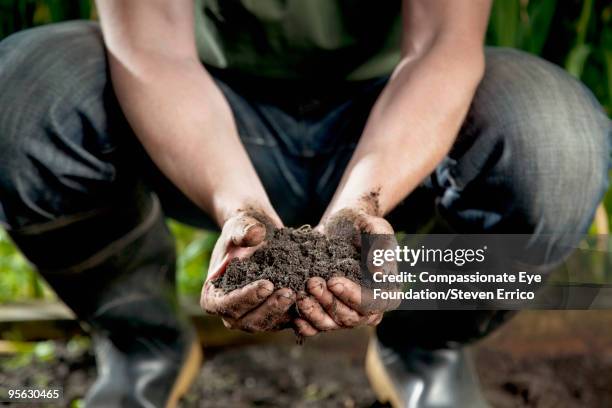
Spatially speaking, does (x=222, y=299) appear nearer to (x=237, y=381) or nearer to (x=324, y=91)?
(x=324, y=91)

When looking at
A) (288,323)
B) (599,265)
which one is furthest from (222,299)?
(599,265)

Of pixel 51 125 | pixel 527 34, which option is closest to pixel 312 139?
pixel 51 125

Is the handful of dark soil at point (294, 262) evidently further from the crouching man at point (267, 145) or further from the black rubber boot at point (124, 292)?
A: the black rubber boot at point (124, 292)

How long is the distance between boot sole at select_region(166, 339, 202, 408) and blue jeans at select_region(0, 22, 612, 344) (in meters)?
0.32

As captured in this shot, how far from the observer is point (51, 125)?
2.99ft

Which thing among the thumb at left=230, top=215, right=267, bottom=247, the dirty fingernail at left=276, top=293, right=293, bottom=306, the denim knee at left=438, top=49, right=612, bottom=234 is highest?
the thumb at left=230, top=215, right=267, bottom=247

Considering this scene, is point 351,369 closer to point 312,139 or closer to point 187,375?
point 187,375

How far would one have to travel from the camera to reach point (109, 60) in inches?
36.9

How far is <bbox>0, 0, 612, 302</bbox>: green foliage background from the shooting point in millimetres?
1399

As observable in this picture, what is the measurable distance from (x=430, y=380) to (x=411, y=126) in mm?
448

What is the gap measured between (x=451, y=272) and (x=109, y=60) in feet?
1.74

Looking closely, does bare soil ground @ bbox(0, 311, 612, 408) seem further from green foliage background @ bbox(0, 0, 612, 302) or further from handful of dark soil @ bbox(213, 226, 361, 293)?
handful of dark soil @ bbox(213, 226, 361, 293)

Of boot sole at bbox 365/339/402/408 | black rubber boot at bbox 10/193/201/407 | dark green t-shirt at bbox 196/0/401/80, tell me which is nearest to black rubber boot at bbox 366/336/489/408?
boot sole at bbox 365/339/402/408

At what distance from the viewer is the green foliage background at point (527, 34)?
1.40 m
